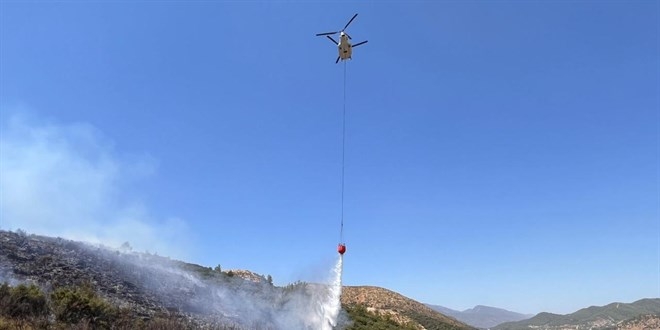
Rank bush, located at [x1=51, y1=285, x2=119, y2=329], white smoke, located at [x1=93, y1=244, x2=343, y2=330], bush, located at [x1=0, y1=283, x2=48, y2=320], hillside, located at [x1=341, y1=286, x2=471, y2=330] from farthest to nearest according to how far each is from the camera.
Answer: hillside, located at [x1=341, y1=286, x2=471, y2=330] → white smoke, located at [x1=93, y1=244, x2=343, y2=330] → bush, located at [x1=51, y1=285, x2=119, y2=329] → bush, located at [x1=0, y1=283, x2=48, y2=320]

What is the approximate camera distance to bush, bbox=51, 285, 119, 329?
89.4 feet

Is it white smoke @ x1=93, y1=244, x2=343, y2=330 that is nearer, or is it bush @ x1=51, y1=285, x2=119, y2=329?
bush @ x1=51, y1=285, x2=119, y2=329

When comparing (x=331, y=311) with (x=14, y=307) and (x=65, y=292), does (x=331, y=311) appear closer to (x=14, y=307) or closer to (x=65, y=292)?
Answer: (x=65, y=292)

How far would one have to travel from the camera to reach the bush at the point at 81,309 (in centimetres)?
2726

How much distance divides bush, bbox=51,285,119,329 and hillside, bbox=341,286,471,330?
69.1m

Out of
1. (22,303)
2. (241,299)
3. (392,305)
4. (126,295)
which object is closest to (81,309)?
(22,303)

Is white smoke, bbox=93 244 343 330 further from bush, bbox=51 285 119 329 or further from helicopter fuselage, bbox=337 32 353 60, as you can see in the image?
helicopter fuselage, bbox=337 32 353 60

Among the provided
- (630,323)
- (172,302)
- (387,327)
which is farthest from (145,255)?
(630,323)

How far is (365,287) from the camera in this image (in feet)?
421

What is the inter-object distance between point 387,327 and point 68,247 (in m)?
43.5

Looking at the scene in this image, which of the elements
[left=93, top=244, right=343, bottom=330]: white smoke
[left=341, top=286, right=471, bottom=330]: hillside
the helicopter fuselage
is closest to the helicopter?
the helicopter fuselage

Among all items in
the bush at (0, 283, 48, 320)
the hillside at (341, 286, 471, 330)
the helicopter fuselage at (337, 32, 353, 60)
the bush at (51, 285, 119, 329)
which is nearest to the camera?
the bush at (0, 283, 48, 320)

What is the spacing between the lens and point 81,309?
2791 centimetres

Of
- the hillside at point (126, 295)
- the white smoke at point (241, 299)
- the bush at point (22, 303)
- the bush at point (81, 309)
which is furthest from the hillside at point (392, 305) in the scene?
the bush at point (22, 303)
